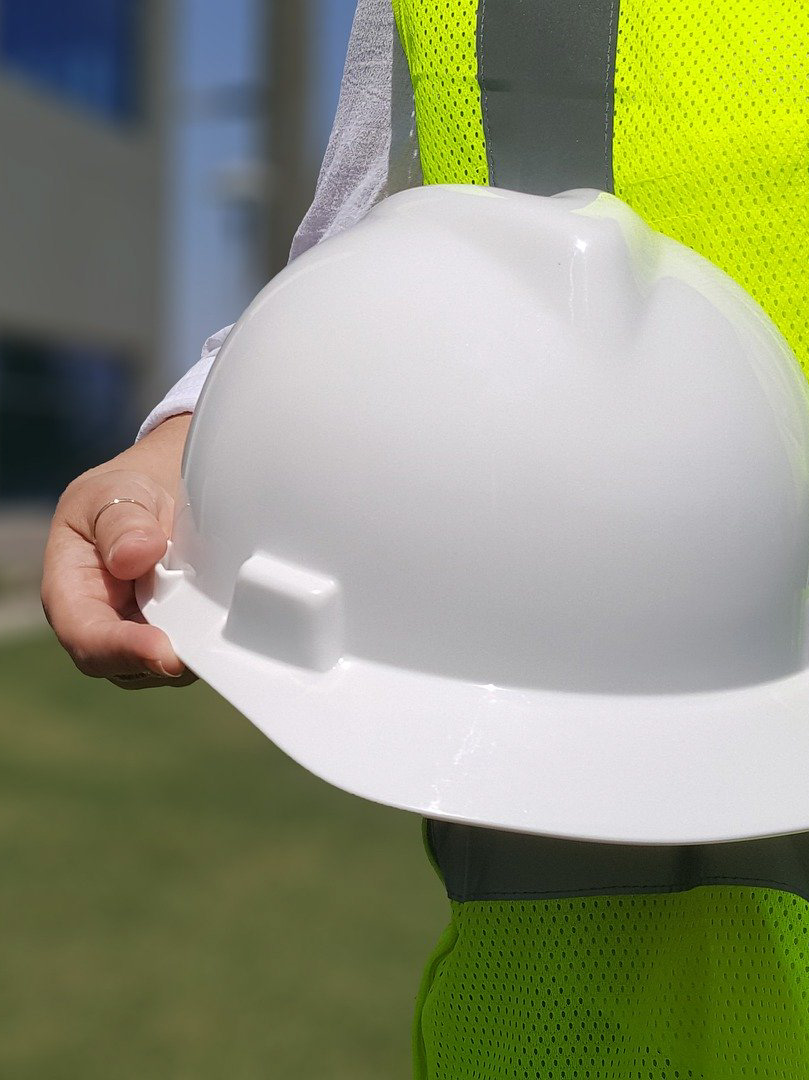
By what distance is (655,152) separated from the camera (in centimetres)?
115

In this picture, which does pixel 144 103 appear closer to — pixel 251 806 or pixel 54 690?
pixel 54 690

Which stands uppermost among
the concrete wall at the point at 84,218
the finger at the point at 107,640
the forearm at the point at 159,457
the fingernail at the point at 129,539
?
the fingernail at the point at 129,539

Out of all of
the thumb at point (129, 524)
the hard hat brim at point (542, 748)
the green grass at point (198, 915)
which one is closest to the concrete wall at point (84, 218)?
the green grass at point (198, 915)

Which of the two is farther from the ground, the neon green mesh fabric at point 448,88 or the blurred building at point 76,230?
the neon green mesh fabric at point 448,88

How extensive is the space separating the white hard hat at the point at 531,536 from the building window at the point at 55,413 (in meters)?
12.2

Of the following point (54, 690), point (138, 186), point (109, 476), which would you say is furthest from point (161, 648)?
point (138, 186)

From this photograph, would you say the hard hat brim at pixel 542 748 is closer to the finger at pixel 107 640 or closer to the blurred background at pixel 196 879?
the finger at pixel 107 640

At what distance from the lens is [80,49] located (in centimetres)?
1308

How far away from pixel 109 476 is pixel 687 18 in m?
0.71

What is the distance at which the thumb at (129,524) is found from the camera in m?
1.10

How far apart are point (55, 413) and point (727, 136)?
13138 millimetres

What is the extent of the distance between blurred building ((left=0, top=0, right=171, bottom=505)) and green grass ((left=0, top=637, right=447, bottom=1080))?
760 cm

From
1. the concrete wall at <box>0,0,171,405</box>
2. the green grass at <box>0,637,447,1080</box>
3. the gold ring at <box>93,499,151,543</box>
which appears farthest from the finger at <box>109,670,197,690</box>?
the concrete wall at <box>0,0,171,405</box>

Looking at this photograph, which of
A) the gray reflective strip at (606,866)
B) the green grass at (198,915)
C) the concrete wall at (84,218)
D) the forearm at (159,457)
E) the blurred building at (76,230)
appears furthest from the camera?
the blurred building at (76,230)
